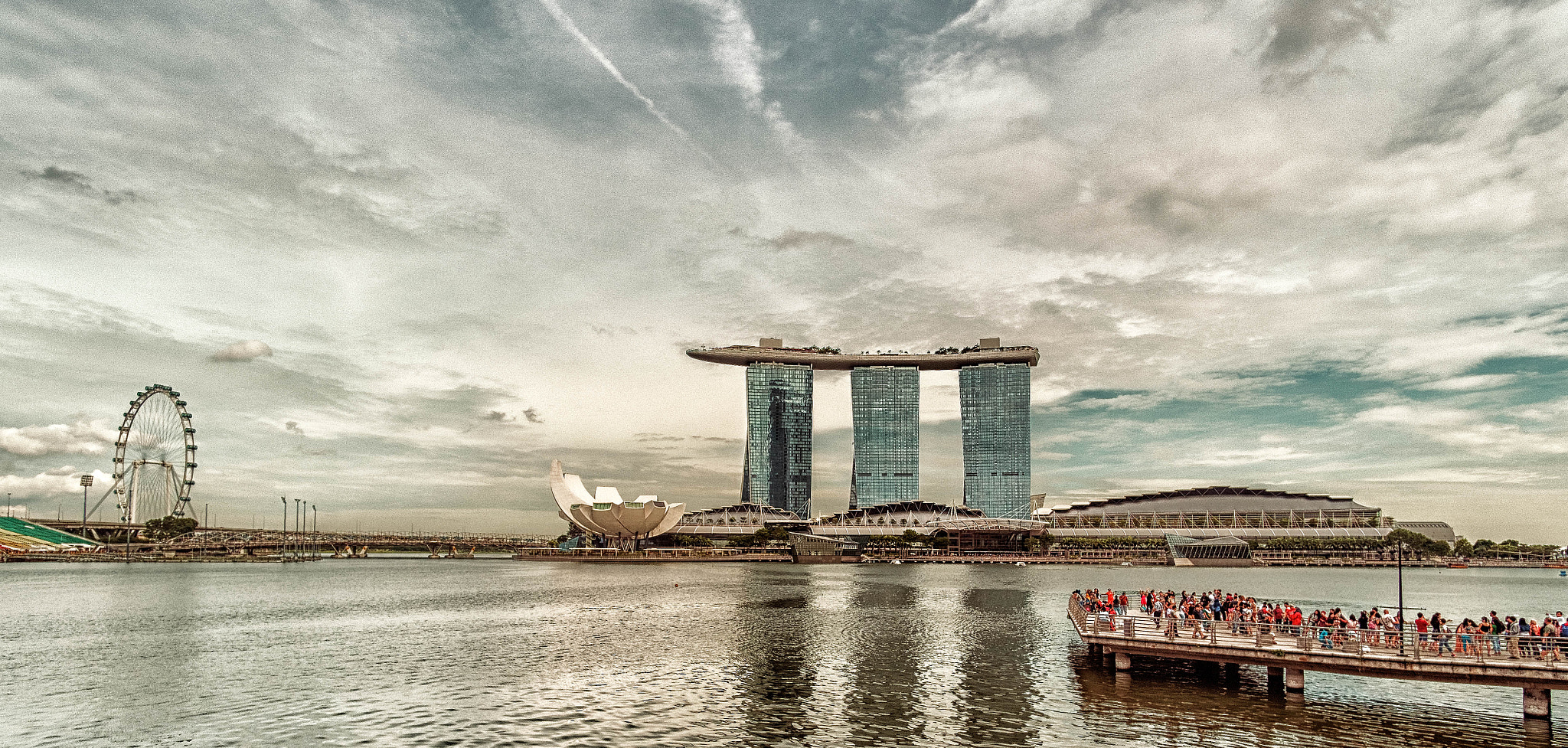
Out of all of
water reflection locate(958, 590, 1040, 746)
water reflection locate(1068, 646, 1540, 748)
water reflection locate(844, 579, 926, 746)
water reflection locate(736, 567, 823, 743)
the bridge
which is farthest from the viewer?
water reflection locate(736, 567, 823, 743)

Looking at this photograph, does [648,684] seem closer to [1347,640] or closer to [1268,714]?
[1268,714]

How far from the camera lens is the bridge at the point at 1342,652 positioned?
31641 mm

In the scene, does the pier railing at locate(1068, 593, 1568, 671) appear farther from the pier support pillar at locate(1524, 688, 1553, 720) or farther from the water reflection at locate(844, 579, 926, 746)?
the water reflection at locate(844, 579, 926, 746)

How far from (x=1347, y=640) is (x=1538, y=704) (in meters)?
5.77

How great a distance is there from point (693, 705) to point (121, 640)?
41207 millimetres

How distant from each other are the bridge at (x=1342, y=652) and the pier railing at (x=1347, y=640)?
0.11 ft

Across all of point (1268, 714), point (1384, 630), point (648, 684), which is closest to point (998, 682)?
point (1268, 714)

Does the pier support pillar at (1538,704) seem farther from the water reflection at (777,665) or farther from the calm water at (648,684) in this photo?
the water reflection at (777,665)

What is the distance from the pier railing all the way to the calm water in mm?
2017

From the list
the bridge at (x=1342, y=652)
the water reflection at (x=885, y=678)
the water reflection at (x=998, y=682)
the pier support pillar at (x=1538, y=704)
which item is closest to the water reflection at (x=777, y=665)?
the water reflection at (x=885, y=678)

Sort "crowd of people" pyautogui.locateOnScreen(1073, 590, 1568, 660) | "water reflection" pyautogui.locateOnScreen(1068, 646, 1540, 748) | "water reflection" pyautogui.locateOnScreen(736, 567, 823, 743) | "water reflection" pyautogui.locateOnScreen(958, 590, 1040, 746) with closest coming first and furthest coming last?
1. "water reflection" pyautogui.locateOnScreen(1068, 646, 1540, 748)
2. "water reflection" pyautogui.locateOnScreen(958, 590, 1040, 746)
3. "crowd of people" pyautogui.locateOnScreen(1073, 590, 1568, 660)
4. "water reflection" pyautogui.locateOnScreen(736, 567, 823, 743)

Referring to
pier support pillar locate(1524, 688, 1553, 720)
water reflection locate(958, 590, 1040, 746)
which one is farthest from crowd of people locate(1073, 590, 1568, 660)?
water reflection locate(958, 590, 1040, 746)

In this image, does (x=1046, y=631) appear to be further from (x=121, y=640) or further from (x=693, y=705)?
(x=121, y=640)

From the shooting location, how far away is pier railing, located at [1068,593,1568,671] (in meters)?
31.9
